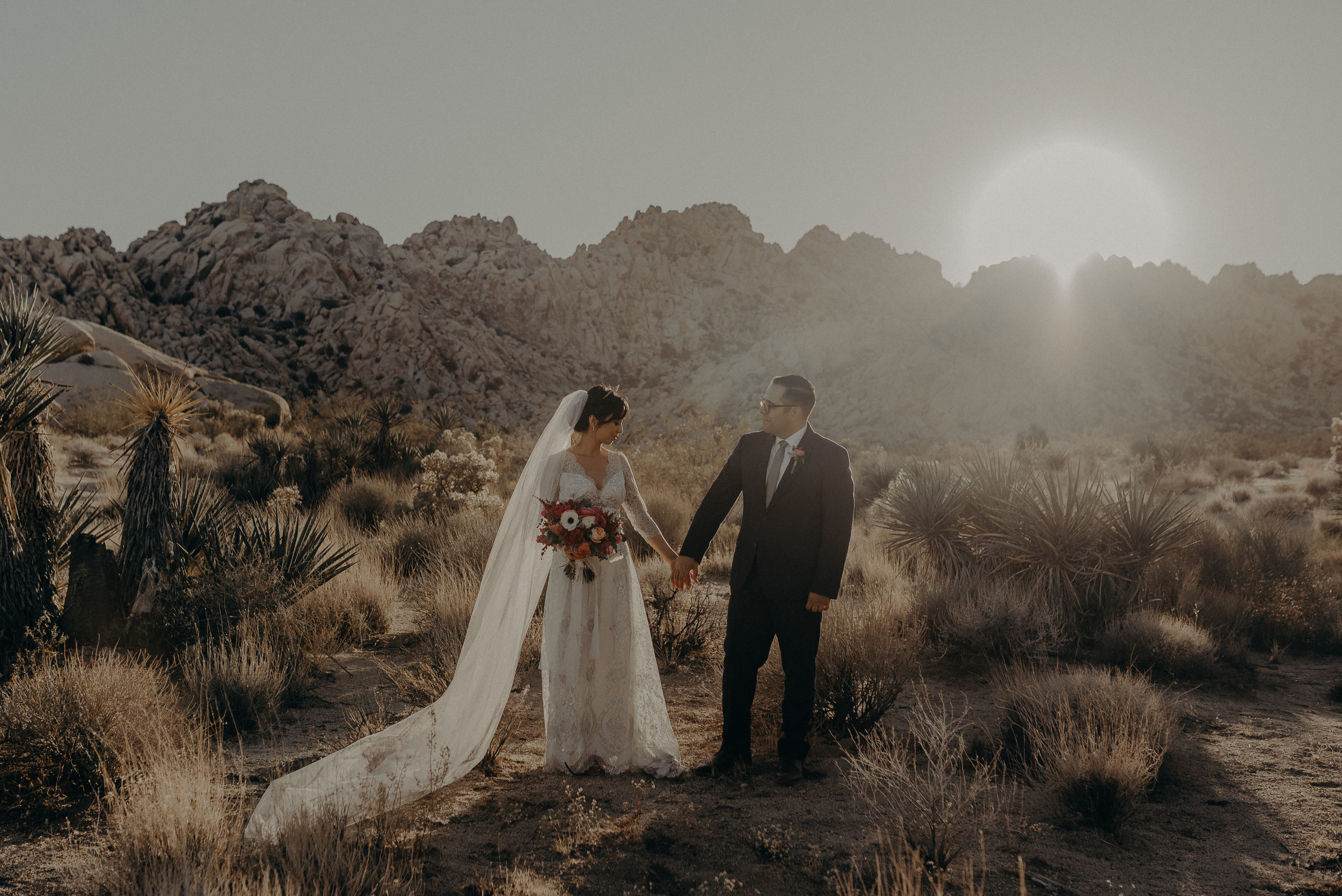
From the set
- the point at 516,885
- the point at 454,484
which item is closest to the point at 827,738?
the point at 516,885

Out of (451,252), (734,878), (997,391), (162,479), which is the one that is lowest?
(734,878)

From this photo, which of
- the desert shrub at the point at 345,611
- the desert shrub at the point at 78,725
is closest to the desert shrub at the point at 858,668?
the desert shrub at the point at 78,725

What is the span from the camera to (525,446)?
768 inches

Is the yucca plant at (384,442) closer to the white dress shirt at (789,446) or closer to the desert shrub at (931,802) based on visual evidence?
the white dress shirt at (789,446)

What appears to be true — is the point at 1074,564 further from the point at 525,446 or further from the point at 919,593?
the point at 525,446

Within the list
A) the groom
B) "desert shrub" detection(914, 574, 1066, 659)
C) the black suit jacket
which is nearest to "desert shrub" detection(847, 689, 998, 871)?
the groom

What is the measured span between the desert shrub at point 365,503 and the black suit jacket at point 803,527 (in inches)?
331

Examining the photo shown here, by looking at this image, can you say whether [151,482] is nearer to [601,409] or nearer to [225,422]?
[601,409]

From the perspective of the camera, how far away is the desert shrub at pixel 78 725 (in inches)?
138

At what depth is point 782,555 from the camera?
3.91 metres

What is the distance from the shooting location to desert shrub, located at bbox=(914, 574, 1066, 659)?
6.25m

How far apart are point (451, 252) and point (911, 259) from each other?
1713 inches

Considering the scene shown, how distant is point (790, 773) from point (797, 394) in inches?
85.2

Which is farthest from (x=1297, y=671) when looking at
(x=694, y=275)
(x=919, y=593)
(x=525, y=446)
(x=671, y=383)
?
(x=694, y=275)
